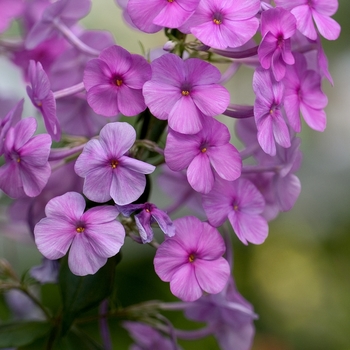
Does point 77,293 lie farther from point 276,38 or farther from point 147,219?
point 276,38

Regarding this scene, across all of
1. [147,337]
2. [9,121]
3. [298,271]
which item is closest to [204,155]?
[9,121]

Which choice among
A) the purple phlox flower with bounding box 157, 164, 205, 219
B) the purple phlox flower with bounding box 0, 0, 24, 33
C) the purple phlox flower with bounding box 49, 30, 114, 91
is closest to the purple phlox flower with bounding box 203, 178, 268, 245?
the purple phlox flower with bounding box 157, 164, 205, 219

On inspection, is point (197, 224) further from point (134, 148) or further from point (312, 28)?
point (312, 28)

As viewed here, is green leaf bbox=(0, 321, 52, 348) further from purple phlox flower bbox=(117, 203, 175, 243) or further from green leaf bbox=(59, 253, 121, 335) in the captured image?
purple phlox flower bbox=(117, 203, 175, 243)

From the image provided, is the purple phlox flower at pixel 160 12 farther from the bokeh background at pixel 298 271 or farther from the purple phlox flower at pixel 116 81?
the bokeh background at pixel 298 271

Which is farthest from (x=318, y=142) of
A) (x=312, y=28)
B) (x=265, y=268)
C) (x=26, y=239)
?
(x=312, y=28)
